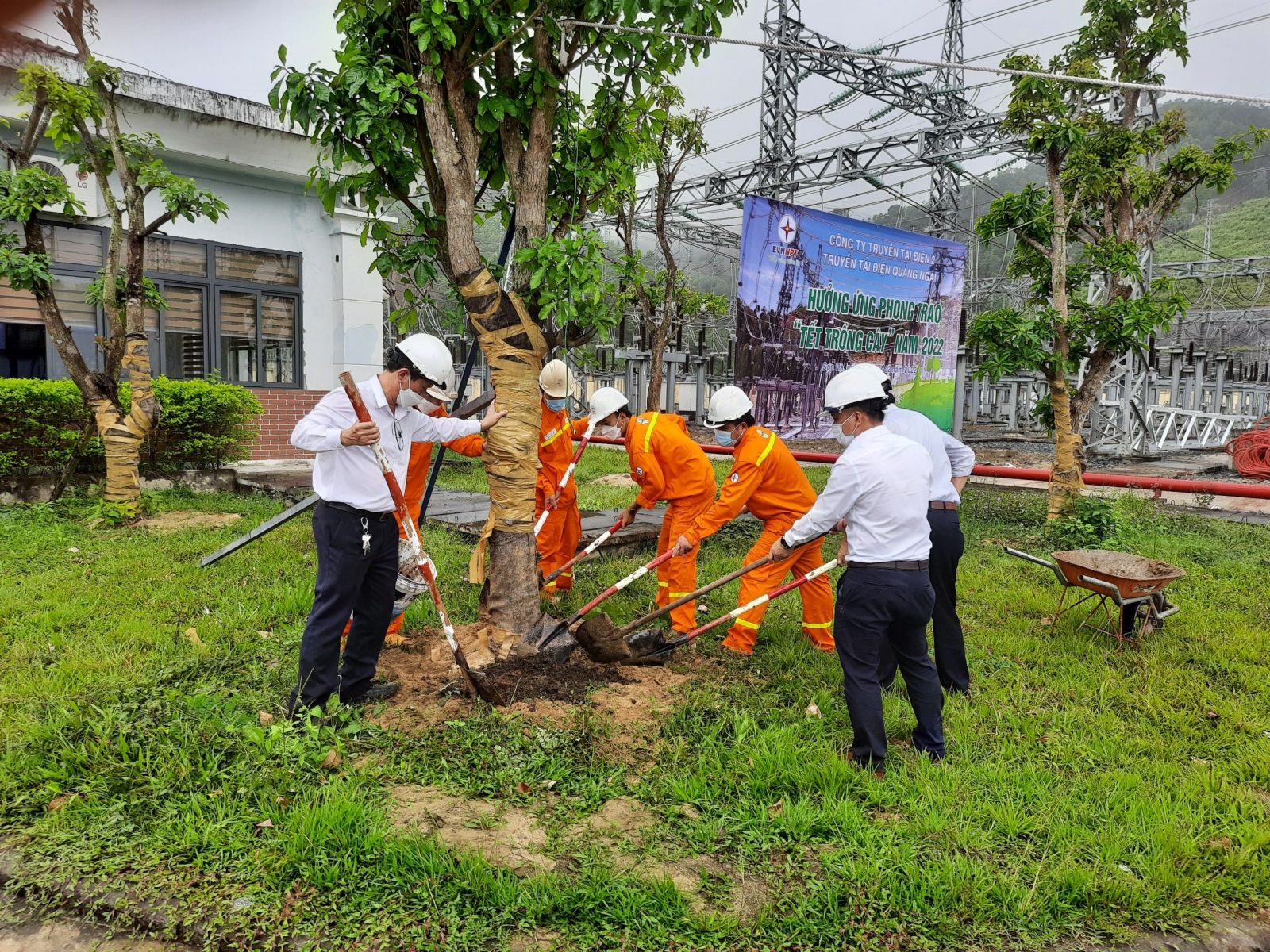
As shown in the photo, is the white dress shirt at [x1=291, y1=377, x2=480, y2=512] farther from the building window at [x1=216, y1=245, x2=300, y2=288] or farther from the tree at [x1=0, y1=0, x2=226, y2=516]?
the building window at [x1=216, y1=245, x2=300, y2=288]

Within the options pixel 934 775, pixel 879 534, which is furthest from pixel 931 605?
pixel 934 775

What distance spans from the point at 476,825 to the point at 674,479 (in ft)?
10.2

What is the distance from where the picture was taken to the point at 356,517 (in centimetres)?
381

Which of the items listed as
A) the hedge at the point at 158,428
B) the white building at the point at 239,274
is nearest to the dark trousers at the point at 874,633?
the hedge at the point at 158,428

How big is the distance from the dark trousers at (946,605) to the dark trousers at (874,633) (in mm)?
685

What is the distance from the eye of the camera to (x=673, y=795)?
11.1 feet

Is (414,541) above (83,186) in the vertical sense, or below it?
below

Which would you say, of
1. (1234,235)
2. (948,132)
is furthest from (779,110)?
(1234,235)

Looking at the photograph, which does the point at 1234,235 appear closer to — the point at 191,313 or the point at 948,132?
the point at 948,132

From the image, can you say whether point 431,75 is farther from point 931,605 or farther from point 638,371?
point 638,371

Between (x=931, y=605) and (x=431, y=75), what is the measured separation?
3.76 m

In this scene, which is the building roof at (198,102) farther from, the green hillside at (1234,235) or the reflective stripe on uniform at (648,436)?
the green hillside at (1234,235)

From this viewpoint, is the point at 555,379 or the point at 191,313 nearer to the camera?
the point at 555,379

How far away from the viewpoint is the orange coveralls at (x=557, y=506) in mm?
6441
